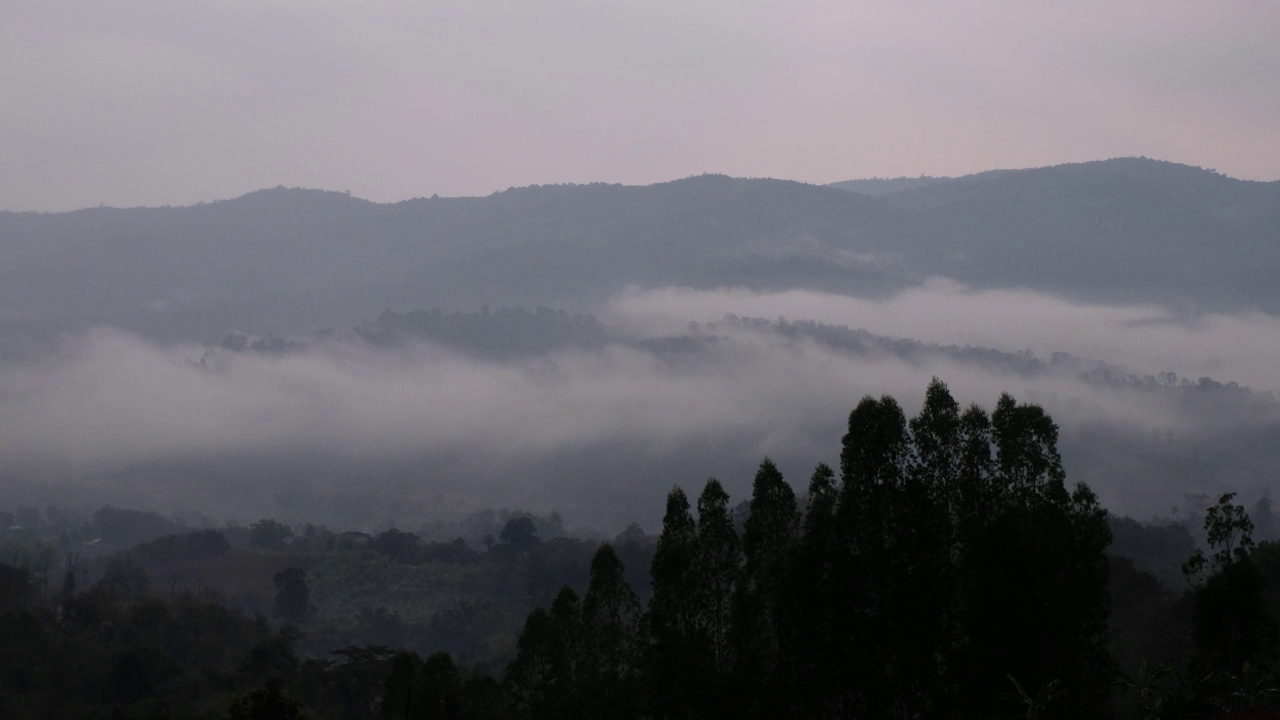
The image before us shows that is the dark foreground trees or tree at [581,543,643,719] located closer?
the dark foreground trees

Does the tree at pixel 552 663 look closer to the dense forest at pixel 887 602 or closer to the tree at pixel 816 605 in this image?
the dense forest at pixel 887 602

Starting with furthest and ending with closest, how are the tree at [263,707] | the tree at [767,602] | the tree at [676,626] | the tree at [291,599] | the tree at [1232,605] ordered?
the tree at [291,599] → the tree at [676,626] → the tree at [767,602] → the tree at [1232,605] → the tree at [263,707]

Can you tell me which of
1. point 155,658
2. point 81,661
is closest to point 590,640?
point 155,658

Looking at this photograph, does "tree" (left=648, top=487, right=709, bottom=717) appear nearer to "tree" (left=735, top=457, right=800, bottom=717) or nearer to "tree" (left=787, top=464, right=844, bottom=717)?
"tree" (left=735, top=457, right=800, bottom=717)

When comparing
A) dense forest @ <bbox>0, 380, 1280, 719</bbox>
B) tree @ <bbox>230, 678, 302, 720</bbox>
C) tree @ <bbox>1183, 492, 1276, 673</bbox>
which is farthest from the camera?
tree @ <bbox>1183, 492, 1276, 673</bbox>

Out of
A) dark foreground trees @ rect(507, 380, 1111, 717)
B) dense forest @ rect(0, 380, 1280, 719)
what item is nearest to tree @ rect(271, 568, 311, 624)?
dense forest @ rect(0, 380, 1280, 719)

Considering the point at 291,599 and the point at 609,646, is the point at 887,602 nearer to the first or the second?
the point at 609,646

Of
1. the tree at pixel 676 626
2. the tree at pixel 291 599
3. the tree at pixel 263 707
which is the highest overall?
the tree at pixel 676 626

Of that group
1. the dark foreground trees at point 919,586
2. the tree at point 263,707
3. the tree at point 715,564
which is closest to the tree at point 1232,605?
the dark foreground trees at point 919,586

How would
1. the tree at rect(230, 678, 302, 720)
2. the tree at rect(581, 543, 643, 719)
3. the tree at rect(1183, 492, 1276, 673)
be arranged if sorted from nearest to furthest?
the tree at rect(230, 678, 302, 720) → the tree at rect(1183, 492, 1276, 673) → the tree at rect(581, 543, 643, 719)

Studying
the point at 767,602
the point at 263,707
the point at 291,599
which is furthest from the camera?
the point at 291,599

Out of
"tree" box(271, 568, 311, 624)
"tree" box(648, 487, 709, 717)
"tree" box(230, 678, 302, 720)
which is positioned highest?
"tree" box(648, 487, 709, 717)

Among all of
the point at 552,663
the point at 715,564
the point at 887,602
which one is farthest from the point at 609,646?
the point at 887,602

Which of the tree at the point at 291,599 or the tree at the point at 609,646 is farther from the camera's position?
the tree at the point at 291,599
